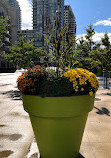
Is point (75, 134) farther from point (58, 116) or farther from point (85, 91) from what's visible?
point (85, 91)

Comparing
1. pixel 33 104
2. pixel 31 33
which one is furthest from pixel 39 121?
pixel 31 33

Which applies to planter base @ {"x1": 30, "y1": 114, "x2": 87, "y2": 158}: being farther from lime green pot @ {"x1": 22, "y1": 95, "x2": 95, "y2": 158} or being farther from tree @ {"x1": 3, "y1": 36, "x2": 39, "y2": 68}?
tree @ {"x1": 3, "y1": 36, "x2": 39, "y2": 68}

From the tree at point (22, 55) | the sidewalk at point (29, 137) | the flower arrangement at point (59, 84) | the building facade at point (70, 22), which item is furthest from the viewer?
the tree at point (22, 55)

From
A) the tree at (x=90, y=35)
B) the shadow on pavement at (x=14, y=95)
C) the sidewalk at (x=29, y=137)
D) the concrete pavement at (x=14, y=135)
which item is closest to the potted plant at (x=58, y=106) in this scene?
the sidewalk at (x=29, y=137)

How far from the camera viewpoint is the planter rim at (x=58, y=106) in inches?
83.2

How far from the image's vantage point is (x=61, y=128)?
222 centimetres

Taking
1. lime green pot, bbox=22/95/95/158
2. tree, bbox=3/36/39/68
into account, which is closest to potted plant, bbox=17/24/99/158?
lime green pot, bbox=22/95/95/158

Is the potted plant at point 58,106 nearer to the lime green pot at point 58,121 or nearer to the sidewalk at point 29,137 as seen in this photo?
the lime green pot at point 58,121

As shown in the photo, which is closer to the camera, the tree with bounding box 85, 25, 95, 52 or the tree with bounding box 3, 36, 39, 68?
the tree with bounding box 3, 36, 39, 68

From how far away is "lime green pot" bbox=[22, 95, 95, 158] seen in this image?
212 centimetres

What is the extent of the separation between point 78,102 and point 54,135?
584 millimetres

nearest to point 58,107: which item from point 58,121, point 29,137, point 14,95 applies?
point 58,121

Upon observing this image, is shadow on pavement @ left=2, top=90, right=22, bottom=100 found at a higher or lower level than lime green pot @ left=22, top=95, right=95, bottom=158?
lower

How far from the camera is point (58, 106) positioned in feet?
6.93
